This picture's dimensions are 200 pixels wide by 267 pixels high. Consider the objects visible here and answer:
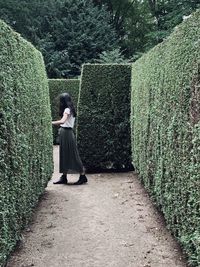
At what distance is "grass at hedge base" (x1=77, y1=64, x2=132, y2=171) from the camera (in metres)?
10.9

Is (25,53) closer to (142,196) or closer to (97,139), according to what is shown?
(142,196)

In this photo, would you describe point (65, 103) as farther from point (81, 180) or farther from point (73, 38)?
point (73, 38)

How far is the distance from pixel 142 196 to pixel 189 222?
12.8 ft

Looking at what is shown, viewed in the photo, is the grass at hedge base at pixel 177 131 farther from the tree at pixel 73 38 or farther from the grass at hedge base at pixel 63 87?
the tree at pixel 73 38

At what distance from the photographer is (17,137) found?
5.11 m

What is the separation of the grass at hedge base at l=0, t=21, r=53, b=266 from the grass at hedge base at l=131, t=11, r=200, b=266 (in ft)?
5.59

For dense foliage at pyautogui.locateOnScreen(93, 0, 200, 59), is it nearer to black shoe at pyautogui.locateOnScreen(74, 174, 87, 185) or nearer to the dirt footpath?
black shoe at pyautogui.locateOnScreen(74, 174, 87, 185)

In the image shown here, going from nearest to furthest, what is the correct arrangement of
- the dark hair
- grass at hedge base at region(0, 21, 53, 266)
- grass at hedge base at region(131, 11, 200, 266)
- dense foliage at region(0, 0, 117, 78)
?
grass at hedge base at region(131, 11, 200, 266) → grass at hedge base at region(0, 21, 53, 266) → the dark hair → dense foliage at region(0, 0, 117, 78)

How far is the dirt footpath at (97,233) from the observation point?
492 centimetres

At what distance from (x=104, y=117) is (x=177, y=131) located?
20.1ft

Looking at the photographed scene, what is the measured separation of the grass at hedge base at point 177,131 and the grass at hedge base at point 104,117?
356 cm

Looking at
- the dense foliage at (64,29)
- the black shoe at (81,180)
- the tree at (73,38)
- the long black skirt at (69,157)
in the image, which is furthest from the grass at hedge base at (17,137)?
the dense foliage at (64,29)

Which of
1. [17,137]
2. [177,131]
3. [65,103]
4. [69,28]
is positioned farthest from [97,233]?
[69,28]

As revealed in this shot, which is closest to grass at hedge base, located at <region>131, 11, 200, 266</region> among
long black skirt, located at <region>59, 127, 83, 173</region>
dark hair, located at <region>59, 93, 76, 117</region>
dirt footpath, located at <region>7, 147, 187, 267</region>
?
dirt footpath, located at <region>7, 147, 187, 267</region>
